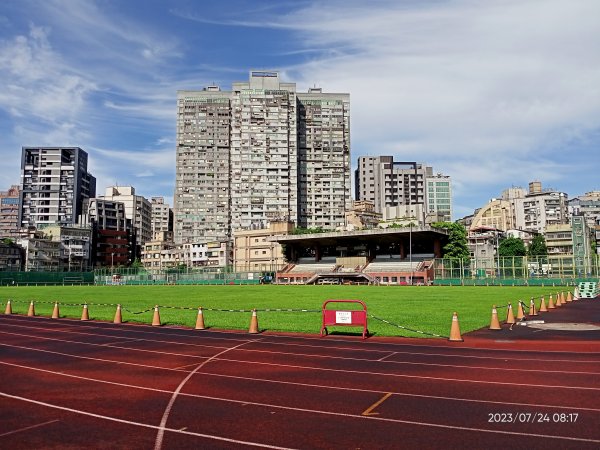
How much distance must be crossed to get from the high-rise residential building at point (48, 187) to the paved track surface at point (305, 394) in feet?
560

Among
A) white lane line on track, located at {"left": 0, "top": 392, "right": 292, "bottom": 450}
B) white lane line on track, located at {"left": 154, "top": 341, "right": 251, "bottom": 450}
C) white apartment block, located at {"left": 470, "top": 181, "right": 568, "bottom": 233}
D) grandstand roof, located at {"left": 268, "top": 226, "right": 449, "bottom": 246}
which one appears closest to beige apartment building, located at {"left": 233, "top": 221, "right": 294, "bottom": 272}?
grandstand roof, located at {"left": 268, "top": 226, "right": 449, "bottom": 246}

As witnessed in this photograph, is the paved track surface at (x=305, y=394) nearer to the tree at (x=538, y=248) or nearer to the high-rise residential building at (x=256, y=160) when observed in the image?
the tree at (x=538, y=248)

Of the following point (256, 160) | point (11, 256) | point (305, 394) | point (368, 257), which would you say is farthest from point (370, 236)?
point (11, 256)

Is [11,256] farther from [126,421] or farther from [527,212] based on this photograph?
[527,212]

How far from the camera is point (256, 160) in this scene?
6260 inches

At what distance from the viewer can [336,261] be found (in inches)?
4240

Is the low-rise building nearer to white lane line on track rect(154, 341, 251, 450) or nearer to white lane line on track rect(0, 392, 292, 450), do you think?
white lane line on track rect(154, 341, 251, 450)

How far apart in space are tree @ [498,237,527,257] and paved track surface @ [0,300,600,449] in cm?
11385

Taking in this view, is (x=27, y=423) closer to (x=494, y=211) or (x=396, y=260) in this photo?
(x=396, y=260)

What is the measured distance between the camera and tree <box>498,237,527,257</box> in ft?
405

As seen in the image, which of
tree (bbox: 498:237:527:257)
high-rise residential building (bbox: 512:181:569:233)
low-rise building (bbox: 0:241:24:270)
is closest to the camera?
tree (bbox: 498:237:527:257)

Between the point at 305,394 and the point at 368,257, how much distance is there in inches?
3772

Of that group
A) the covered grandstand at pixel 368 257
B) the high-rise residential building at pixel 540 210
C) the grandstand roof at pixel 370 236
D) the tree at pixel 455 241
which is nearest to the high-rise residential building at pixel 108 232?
the grandstand roof at pixel 370 236

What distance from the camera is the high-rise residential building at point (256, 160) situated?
158 metres
